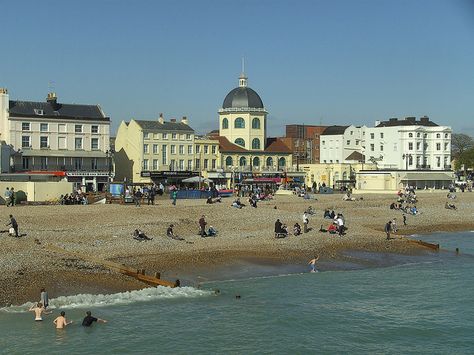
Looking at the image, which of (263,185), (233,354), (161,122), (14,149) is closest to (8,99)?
(14,149)

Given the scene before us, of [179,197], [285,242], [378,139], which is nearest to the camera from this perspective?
[285,242]

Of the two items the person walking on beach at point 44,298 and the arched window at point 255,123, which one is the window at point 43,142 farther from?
the person walking on beach at point 44,298

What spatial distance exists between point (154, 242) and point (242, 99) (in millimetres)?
51258

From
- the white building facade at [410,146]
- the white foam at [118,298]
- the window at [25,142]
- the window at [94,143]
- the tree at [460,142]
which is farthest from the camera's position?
the tree at [460,142]

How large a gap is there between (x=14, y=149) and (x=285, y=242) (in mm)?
32264

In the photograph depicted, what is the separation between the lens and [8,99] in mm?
60375

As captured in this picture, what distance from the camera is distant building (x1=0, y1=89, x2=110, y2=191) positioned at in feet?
196

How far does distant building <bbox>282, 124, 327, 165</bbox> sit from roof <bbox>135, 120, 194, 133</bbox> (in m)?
21.7

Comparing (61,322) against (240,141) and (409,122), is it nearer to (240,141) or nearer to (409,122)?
(240,141)

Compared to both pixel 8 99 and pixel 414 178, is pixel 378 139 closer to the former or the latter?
pixel 414 178

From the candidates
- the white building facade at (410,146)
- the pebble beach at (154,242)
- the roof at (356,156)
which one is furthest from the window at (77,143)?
the roof at (356,156)

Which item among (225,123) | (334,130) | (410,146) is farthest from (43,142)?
(410,146)

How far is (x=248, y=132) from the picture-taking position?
267ft

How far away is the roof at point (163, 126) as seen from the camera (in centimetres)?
7094
